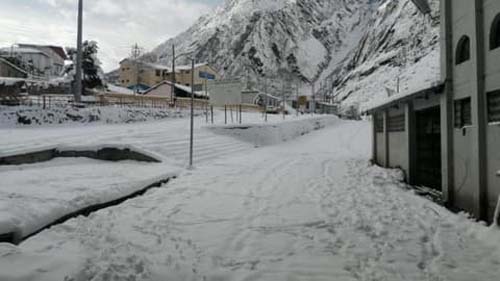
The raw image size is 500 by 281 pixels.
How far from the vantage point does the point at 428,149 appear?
11.6 meters

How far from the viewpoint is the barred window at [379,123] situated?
15653 mm

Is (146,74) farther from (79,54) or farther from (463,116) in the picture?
(463,116)

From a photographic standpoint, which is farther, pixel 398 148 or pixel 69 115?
pixel 69 115

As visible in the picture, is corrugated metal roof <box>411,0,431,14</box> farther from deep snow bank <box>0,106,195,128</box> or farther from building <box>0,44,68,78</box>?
building <box>0,44,68,78</box>

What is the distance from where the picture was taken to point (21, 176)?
9539 millimetres

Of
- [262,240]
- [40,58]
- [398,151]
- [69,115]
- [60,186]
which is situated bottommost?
[262,240]

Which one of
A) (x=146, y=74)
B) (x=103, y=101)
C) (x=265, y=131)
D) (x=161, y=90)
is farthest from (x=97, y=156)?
(x=146, y=74)

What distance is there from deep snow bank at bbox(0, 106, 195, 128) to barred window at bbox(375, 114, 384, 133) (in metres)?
14.3

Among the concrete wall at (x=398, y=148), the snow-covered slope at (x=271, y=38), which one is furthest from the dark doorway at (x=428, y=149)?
the snow-covered slope at (x=271, y=38)

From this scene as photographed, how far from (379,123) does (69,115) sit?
15460 mm

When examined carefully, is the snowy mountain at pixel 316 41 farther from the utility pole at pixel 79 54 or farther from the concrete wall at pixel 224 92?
the concrete wall at pixel 224 92

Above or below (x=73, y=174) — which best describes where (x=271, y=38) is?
above

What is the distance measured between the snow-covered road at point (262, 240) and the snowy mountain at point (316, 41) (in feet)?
218

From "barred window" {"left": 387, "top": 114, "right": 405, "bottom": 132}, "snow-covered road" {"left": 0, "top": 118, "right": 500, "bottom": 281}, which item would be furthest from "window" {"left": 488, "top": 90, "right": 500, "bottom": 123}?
"barred window" {"left": 387, "top": 114, "right": 405, "bottom": 132}
